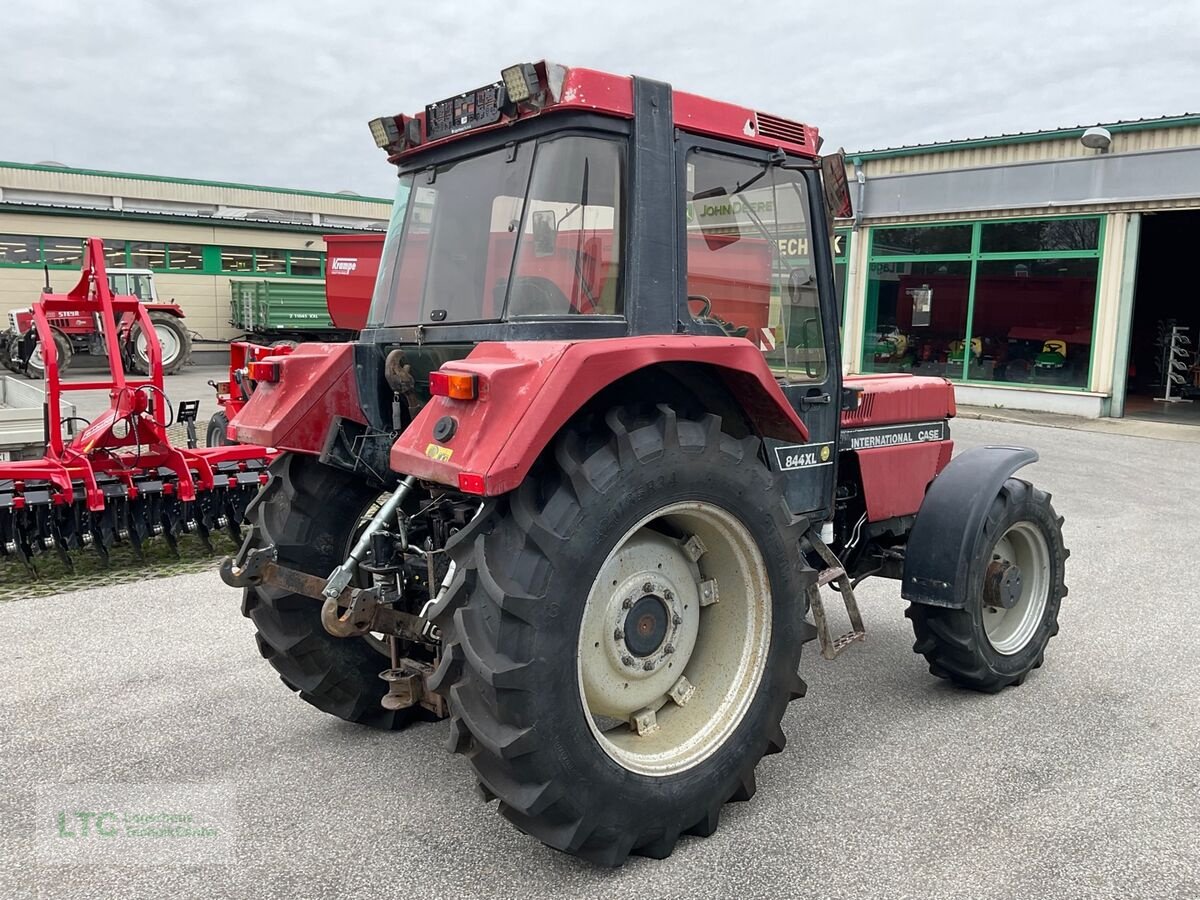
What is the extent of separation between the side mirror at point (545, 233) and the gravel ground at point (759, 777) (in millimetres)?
1831

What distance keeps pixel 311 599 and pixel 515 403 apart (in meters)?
1.45

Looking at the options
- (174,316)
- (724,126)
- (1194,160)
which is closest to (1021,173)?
(1194,160)

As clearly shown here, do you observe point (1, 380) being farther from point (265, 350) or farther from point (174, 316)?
point (174, 316)

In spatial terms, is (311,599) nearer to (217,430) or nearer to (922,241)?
(217,430)

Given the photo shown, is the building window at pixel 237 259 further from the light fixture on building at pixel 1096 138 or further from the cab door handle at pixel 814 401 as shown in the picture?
the cab door handle at pixel 814 401

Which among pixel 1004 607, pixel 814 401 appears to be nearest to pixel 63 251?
pixel 814 401

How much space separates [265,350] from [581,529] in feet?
16.8

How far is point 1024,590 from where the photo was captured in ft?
14.0

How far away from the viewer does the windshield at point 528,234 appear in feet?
9.52

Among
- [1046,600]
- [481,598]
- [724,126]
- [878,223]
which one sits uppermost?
[878,223]

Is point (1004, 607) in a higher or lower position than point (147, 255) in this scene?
lower

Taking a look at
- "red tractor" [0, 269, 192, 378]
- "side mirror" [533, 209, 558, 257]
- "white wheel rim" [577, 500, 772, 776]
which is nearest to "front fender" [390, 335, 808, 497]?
"side mirror" [533, 209, 558, 257]

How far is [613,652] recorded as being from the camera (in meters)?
2.88

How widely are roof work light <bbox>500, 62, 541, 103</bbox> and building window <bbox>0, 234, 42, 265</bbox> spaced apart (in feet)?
78.8
